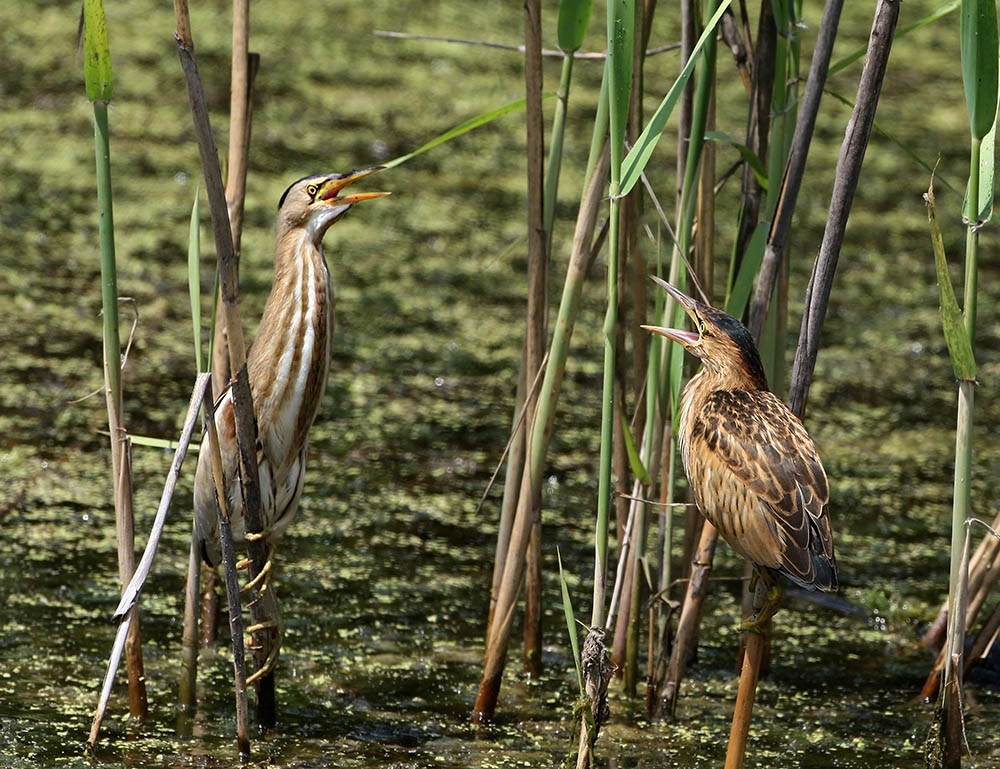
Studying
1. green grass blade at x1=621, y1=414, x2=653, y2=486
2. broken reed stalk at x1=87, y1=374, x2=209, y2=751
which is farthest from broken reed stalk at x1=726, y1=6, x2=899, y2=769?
broken reed stalk at x1=87, y1=374, x2=209, y2=751

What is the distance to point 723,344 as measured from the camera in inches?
87.1

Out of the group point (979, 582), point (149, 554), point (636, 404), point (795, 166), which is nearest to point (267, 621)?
point (149, 554)

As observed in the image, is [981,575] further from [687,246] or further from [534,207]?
[534,207]

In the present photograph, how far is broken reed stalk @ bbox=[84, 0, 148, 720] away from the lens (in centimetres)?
219

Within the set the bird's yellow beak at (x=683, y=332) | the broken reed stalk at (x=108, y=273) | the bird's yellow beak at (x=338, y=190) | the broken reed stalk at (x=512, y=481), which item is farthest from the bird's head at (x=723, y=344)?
the broken reed stalk at (x=108, y=273)

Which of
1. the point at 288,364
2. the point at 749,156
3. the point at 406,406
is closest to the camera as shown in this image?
the point at 749,156

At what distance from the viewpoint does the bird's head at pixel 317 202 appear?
2.58 metres

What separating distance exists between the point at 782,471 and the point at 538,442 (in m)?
0.54

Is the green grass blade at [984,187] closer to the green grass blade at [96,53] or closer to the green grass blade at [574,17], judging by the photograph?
the green grass blade at [574,17]

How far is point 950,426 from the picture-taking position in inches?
165

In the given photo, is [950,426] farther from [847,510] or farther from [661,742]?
[661,742]

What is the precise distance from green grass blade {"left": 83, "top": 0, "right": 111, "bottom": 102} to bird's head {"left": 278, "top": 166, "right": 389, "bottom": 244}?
0.44 meters

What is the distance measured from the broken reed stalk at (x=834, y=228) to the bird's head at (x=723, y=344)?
8 cm

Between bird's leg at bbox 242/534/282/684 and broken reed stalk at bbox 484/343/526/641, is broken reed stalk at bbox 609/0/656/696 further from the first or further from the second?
bird's leg at bbox 242/534/282/684
